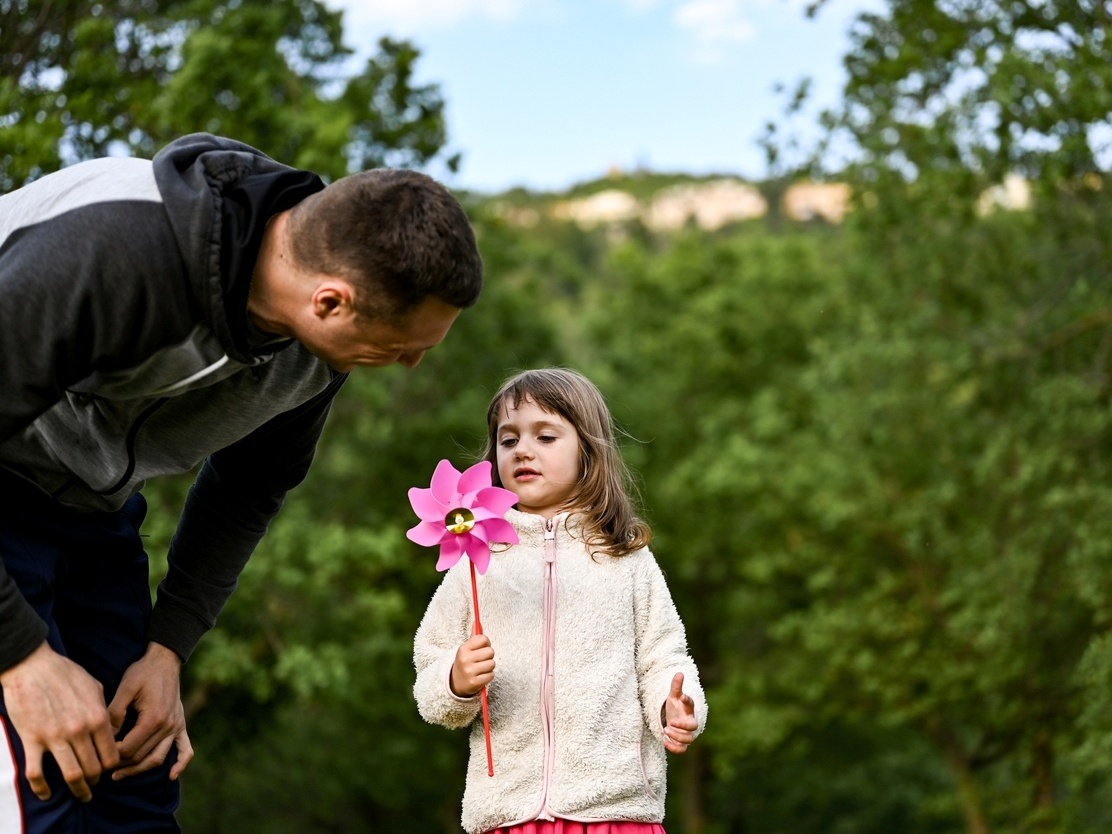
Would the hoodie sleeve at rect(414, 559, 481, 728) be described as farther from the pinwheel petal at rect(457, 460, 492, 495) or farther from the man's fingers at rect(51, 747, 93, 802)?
the man's fingers at rect(51, 747, 93, 802)

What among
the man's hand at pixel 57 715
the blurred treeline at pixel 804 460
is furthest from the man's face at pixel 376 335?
the blurred treeline at pixel 804 460

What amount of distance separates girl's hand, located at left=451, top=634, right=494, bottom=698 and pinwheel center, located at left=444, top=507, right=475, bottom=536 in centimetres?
24

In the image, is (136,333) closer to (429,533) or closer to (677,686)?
(429,533)

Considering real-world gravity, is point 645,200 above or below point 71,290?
above

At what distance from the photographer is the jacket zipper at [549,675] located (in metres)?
2.98

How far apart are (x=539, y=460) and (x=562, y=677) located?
1.82 feet

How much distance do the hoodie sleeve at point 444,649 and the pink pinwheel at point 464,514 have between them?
0.19 m

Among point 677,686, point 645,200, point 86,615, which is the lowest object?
point 677,686

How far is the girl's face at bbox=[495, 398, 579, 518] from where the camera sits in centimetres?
329

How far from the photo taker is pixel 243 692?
1356cm

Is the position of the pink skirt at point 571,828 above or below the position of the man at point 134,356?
below

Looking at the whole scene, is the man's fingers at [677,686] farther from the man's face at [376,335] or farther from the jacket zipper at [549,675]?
the man's face at [376,335]

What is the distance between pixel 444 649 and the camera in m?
3.15

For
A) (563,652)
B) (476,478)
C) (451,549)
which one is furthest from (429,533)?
(563,652)
